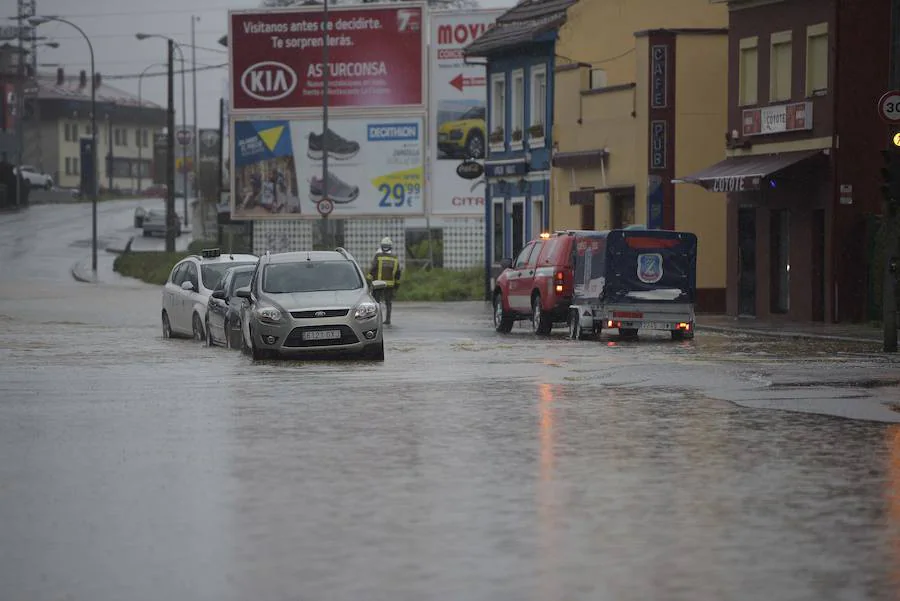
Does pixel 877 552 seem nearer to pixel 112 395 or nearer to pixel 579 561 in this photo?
pixel 579 561

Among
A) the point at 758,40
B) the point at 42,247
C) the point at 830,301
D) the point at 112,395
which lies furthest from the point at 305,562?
the point at 42,247

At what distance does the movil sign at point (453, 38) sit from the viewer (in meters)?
72.9

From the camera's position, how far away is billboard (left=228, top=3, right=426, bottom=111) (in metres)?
73.1

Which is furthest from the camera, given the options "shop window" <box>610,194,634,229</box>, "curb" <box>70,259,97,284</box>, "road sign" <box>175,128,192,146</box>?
"road sign" <box>175,128,192,146</box>

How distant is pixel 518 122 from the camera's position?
186ft

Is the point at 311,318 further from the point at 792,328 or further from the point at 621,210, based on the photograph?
the point at 621,210

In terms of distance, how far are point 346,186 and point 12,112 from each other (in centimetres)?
8520

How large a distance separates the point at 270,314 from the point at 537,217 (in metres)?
30.7

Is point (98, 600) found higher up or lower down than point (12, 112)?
lower down

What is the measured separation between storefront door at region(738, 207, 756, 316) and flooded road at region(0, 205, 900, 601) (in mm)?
16838

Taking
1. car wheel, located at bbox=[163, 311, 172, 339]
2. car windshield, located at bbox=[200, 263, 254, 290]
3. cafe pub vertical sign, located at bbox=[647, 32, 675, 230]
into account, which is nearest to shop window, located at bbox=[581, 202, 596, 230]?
cafe pub vertical sign, located at bbox=[647, 32, 675, 230]

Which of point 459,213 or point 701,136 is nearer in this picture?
point 701,136

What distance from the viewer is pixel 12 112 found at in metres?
152

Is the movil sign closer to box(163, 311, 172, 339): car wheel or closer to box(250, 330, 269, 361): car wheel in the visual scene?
box(163, 311, 172, 339): car wheel
